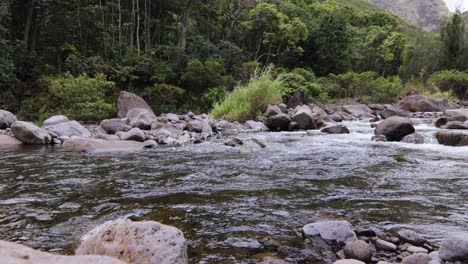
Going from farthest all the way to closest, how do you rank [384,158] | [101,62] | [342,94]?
[342,94], [101,62], [384,158]

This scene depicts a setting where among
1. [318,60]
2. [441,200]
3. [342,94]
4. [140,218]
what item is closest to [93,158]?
[140,218]

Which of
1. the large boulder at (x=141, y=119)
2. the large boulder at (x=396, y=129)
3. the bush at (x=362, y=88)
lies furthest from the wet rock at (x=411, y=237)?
the bush at (x=362, y=88)

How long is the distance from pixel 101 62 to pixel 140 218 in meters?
13.6

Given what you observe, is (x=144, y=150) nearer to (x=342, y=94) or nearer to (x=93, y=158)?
(x=93, y=158)

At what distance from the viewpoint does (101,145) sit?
7262 mm

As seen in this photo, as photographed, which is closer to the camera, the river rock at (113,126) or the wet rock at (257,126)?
the river rock at (113,126)

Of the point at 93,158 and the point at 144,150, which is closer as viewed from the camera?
the point at 93,158

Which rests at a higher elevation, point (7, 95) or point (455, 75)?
point (455, 75)

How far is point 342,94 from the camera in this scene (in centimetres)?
2062

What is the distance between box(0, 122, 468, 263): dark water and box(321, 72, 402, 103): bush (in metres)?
14.0

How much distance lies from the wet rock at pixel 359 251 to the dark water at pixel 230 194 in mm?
344

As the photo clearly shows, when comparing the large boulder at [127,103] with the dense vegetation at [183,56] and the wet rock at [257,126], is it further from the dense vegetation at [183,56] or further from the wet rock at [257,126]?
the wet rock at [257,126]

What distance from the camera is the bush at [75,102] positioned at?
11.6 meters

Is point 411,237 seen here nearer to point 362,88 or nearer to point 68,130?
point 68,130
